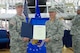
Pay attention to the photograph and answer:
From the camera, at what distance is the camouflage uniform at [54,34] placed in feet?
12.6

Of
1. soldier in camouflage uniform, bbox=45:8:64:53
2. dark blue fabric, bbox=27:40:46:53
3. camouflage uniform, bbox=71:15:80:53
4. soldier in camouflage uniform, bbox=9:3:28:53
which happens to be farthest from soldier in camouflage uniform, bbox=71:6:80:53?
soldier in camouflage uniform, bbox=9:3:28:53

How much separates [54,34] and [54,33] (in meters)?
0.02

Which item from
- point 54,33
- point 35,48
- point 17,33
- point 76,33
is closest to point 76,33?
point 76,33

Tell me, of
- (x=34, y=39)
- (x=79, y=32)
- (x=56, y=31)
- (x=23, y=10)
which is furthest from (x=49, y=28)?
(x=79, y=32)

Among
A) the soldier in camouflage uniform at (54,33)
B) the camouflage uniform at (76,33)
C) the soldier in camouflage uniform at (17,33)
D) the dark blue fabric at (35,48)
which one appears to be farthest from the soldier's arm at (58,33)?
the camouflage uniform at (76,33)

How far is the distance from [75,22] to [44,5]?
12.7ft

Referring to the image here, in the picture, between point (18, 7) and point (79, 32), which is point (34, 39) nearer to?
point (18, 7)

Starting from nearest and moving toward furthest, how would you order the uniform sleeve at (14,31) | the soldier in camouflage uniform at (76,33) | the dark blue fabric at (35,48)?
the dark blue fabric at (35,48) → the uniform sleeve at (14,31) → the soldier in camouflage uniform at (76,33)

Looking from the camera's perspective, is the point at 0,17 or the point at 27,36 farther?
the point at 0,17

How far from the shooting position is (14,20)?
3971 mm

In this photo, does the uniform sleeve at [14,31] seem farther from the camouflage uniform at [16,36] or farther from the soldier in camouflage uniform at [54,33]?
the soldier in camouflage uniform at [54,33]

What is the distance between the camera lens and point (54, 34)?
389cm

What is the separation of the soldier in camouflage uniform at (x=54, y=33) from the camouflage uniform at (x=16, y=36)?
0.50m

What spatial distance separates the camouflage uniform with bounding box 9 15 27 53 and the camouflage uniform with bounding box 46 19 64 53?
19.4 inches
